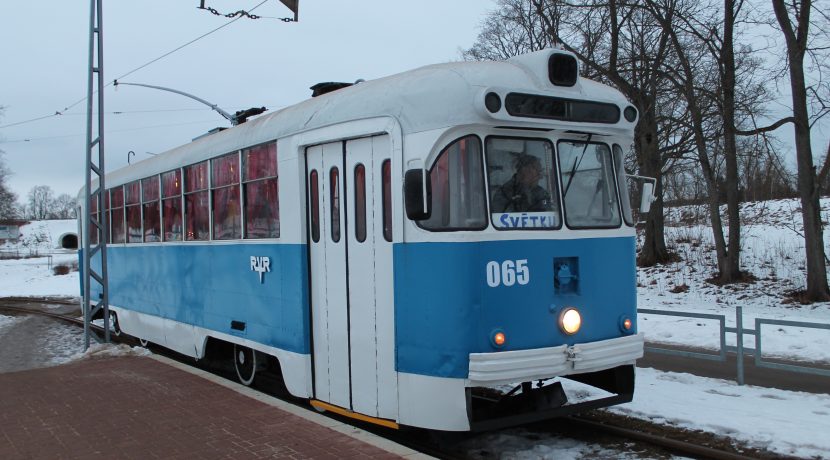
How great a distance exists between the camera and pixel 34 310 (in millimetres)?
22891

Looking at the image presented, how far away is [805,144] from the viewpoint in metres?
18.3

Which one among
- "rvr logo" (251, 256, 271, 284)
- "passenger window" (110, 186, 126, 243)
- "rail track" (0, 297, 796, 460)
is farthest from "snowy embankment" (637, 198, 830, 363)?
"passenger window" (110, 186, 126, 243)

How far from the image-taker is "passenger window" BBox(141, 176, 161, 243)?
11.0 meters

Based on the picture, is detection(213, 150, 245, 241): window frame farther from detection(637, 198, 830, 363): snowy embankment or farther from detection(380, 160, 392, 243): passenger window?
detection(637, 198, 830, 363): snowy embankment

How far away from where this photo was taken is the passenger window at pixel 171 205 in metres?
10.0

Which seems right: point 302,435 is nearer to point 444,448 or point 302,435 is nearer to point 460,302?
point 444,448

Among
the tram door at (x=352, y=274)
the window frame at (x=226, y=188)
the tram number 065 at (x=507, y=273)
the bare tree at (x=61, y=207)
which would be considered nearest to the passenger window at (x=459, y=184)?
the tram number 065 at (x=507, y=273)

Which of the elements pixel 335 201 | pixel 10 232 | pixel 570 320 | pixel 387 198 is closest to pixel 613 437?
pixel 570 320

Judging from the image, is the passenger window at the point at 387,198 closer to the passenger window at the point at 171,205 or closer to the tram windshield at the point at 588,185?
the tram windshield at the point at 588,185

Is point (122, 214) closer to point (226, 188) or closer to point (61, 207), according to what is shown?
point (226, 188)

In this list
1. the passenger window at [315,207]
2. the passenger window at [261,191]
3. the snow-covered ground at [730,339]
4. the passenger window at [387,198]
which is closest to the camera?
the passenger window at [387,198]

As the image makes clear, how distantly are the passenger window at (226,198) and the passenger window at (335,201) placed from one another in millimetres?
1952

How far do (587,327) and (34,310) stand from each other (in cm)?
2181

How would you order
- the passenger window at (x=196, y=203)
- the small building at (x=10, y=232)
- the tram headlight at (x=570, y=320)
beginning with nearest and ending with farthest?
the tram headlight at (x=570, y=320)
the passenger window at (x=196, y=203)
the small building at (x=10, y=232)
